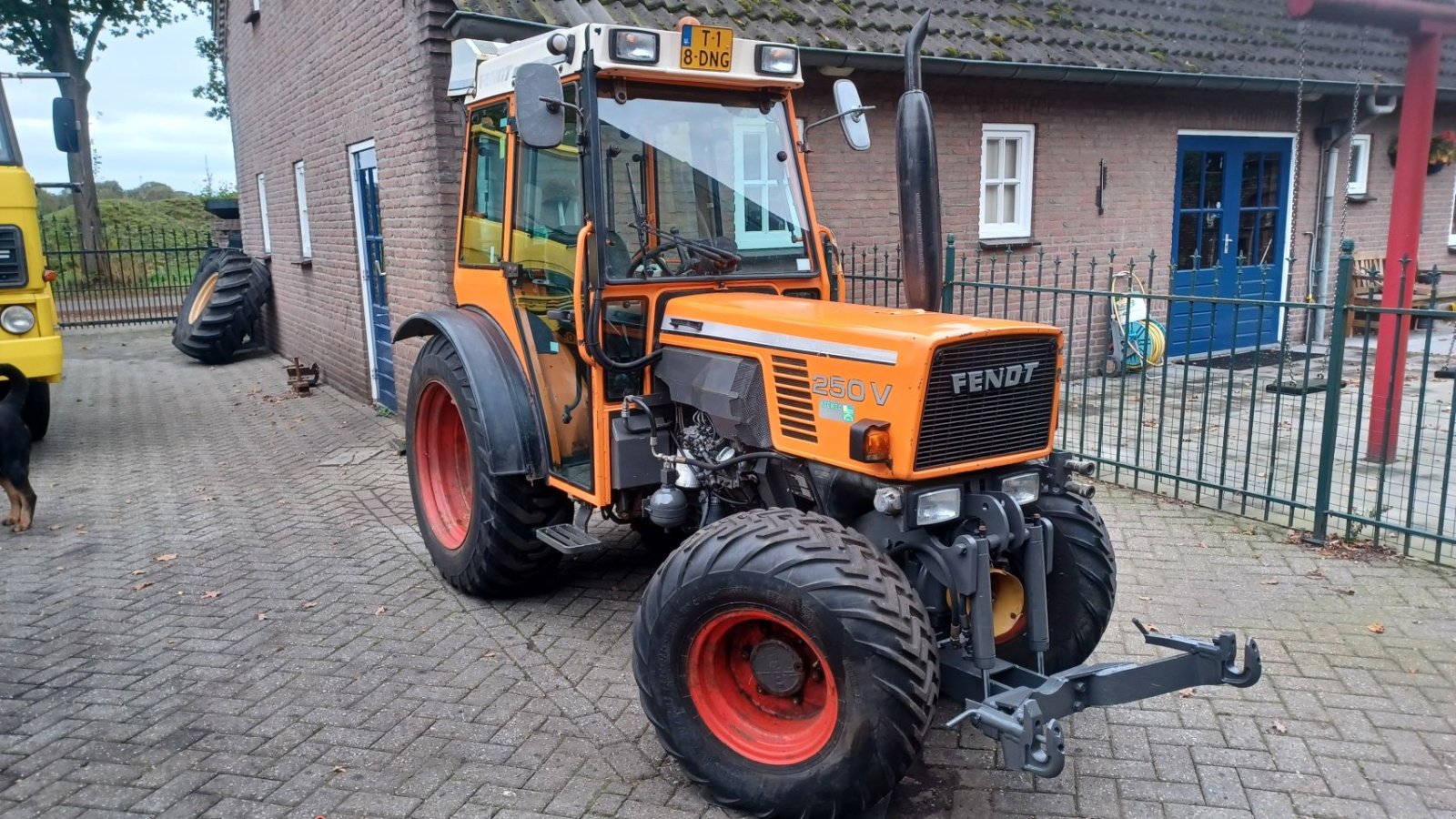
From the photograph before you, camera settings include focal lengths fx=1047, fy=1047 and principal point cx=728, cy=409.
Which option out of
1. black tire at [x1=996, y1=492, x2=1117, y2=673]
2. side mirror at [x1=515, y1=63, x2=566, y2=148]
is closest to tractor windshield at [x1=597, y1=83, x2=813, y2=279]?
side mirror at [x1=515, y1=63, x2=566, y2=148]

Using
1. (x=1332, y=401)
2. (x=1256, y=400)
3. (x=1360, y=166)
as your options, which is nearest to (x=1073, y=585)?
(x=1332, y=401)

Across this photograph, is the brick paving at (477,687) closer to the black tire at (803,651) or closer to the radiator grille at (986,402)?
the black tire at (803,651)

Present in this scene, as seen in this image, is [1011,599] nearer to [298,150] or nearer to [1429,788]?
[1429,788]

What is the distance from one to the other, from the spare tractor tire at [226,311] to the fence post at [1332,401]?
37.9ft

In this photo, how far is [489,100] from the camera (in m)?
4.54

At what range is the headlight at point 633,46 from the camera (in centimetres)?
379

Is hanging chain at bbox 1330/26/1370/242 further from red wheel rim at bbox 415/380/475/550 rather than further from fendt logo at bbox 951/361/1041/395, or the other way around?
red wheel rim at bbox 415/380/475/550

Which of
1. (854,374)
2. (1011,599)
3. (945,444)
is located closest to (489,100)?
(854,374)

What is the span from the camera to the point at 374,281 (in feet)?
30.2

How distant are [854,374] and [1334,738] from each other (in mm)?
2072

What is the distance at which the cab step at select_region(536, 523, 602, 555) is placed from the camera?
4211 mm

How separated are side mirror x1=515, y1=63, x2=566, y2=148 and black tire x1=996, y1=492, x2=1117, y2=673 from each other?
2.04 metres

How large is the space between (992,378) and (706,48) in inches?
69.0

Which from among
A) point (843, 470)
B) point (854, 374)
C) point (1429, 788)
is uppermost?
point (854, 374)
